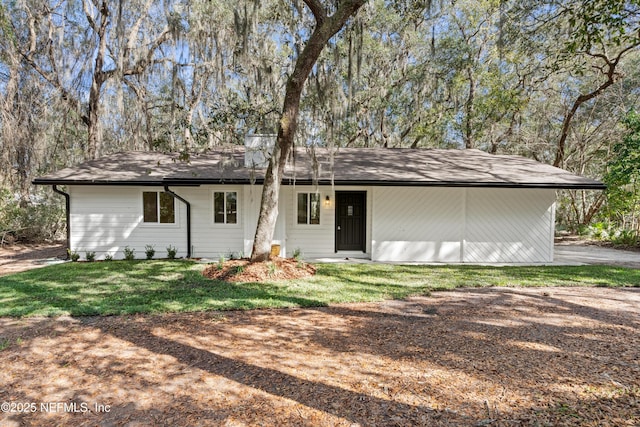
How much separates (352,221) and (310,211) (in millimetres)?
1305

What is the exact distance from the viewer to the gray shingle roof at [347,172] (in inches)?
313

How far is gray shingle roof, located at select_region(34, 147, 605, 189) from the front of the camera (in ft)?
26.1

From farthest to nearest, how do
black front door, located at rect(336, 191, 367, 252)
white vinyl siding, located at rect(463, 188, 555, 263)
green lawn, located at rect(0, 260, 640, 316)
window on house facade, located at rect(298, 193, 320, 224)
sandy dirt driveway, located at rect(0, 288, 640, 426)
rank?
black front door, located at rect(336, 191, 367, 252), window on house facade, located at rect(298, 193, 320, 224), white vinyl siding, located at rect(463, 188, 555, 263), green lawn, located at rect(0, 260, 640, 316), sandy dirt driveway, located at rect(0, 288, 640, 426)

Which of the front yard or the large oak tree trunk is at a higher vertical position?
the large oak tree trunk

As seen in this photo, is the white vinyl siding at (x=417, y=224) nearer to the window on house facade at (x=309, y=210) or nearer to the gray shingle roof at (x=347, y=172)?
the gray shingle roof at (x=347, y=172)

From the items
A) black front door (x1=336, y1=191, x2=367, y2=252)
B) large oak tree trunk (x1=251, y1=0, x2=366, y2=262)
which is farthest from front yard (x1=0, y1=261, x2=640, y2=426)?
black front door (x1=336, y1=191, x2=367, y2=252)

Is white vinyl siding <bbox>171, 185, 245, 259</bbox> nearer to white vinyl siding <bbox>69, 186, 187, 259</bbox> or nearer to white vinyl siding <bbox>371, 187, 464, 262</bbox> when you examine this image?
white vinyl siding <bbox>69, 186, 187, 259</bbox>

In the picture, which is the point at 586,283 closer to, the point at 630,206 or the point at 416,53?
the point at 630,206

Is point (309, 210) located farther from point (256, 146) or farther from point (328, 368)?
point (328, 368)

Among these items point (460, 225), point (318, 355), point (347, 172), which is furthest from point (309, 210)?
point (318, 355)

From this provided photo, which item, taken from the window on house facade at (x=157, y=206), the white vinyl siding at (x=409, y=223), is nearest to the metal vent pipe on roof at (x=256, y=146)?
the white vinyl siding at (x=409, y=223)

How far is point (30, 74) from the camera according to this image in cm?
1030

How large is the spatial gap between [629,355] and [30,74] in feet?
50.6

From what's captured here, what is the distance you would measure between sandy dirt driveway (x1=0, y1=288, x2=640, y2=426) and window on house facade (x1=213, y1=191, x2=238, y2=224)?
4.88 metres
